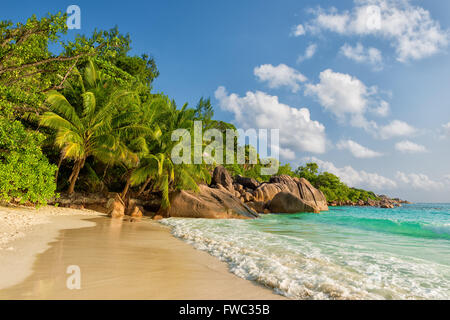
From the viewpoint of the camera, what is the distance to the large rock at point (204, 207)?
1365 centimetres

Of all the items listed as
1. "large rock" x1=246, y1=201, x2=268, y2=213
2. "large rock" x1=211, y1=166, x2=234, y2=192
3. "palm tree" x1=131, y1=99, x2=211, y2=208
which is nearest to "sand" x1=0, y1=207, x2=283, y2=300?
"palm tree" x1=131, y1=99, x2=211, y2=208

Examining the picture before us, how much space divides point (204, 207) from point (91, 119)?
7247mm

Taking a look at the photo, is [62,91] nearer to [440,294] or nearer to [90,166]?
[90,166]

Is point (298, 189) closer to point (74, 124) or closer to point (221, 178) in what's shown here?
point (221, 178)

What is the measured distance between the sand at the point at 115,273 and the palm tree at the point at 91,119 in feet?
24.9

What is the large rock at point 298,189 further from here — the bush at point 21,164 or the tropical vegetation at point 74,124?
the bush at point 21,164

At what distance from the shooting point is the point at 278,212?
20.9 m

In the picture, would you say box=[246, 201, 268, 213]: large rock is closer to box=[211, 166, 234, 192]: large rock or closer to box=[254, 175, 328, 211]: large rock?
box=[211, 166, 234, 192]: large rock

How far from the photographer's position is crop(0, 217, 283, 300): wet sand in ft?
8.48

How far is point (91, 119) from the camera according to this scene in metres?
12.6
